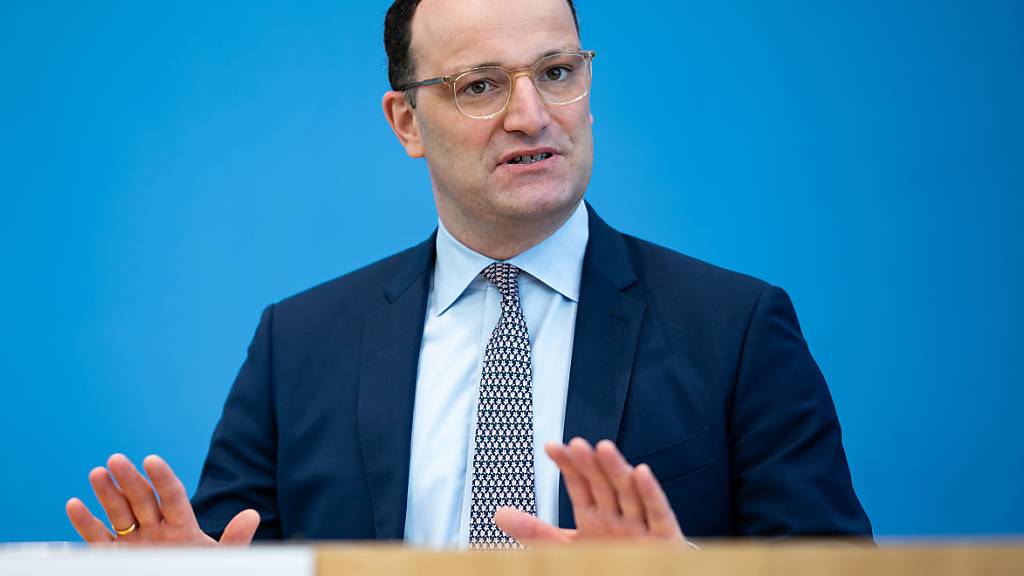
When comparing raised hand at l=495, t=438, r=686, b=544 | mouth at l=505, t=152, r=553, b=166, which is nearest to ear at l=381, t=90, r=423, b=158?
mouth at l=505, t=152, r=553, b=166

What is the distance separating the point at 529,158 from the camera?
180 centimetres

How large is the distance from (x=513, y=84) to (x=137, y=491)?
2.76ft

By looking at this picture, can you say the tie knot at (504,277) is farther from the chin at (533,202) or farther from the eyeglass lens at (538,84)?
the eyeglass lens at (538,84)

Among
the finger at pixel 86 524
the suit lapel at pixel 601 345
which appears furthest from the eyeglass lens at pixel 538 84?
the finger at pixel 86 524

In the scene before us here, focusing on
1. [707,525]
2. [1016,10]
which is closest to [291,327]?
[707,525]

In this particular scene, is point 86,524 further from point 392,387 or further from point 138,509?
point 392,387

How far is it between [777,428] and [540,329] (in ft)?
1.27

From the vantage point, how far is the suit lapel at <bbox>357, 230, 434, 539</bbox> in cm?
170

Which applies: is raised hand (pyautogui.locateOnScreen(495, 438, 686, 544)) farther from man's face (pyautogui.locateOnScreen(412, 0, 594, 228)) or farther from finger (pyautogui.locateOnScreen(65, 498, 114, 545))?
man's face (pyautogui.locateOnScreen(412, 0, 594, 228))

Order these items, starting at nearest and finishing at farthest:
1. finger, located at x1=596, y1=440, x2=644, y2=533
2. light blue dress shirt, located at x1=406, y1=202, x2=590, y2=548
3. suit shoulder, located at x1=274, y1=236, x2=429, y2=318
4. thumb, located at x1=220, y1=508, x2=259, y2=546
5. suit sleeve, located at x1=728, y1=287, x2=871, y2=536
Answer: finger, located at x1=596, y1=440, x2=644, y2=533
thumb, located at x1=220, y1=508, x2=259, y2=546
suit sleeve, located at x1=728, y1=287, x2=871, y2=536
light blue dress shirt, located at x1=406, y1=202, x2=590, y2=548
suit shoulder, located at x1=274, y1=236, x2=429, y2=318

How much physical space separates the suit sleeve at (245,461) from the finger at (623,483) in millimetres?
815

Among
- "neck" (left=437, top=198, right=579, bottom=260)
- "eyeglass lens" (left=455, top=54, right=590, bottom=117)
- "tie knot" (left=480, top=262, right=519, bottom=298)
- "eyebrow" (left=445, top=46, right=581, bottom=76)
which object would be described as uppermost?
"eyebrow" (left=445, top=46, right=581, bottom=76)

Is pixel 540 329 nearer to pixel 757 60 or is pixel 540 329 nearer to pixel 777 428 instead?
pixel 777 428

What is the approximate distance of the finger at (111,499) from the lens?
4.20 feet
